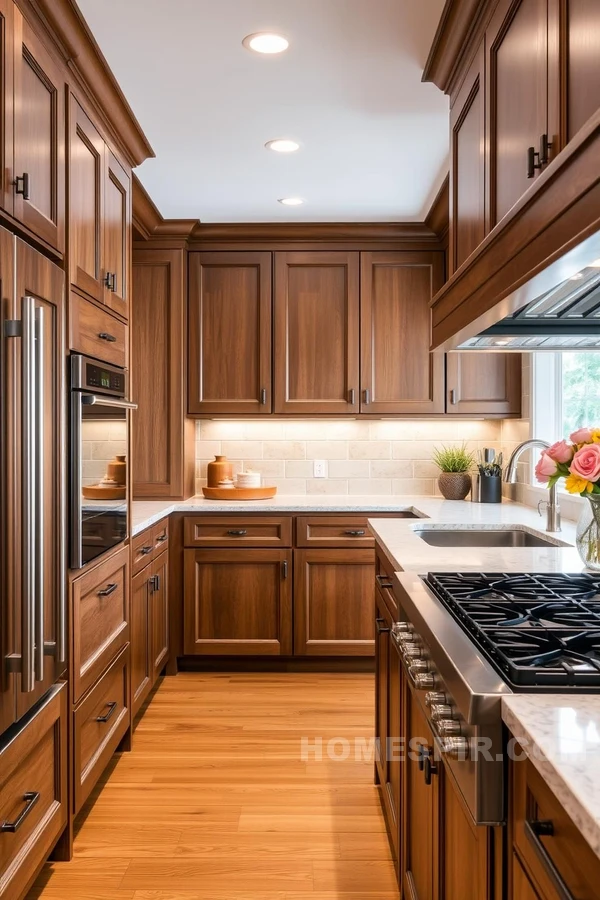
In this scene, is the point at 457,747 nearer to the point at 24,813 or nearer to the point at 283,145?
the point at 24,813

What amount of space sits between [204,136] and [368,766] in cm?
265

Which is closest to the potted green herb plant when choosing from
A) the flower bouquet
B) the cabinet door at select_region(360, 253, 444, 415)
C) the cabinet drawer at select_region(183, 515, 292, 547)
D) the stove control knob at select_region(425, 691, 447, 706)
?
the cabinet door at select_region(360, 253, 444, 415)

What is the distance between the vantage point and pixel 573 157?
1.09m

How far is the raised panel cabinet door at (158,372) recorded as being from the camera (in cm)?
412

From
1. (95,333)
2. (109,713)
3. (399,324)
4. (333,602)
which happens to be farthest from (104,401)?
(399,324)

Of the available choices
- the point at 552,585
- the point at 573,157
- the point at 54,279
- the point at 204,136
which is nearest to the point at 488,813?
the point at 552,585

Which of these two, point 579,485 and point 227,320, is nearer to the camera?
point 579,485

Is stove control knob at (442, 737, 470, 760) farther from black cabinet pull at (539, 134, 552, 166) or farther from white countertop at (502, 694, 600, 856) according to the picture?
black cabinet pull at (539, 134, 552, 166)

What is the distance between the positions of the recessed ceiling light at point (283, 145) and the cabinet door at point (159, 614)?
1.99m

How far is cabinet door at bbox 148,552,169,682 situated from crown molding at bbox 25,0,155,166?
6.26 ft

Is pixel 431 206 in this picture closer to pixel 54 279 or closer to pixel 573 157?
pixel 54 279

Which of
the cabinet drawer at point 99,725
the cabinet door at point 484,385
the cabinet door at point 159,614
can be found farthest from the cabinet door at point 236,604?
the cabinet door at point 484,385

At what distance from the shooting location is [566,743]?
0.82 metres

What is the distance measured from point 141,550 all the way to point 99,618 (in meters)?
0.75
